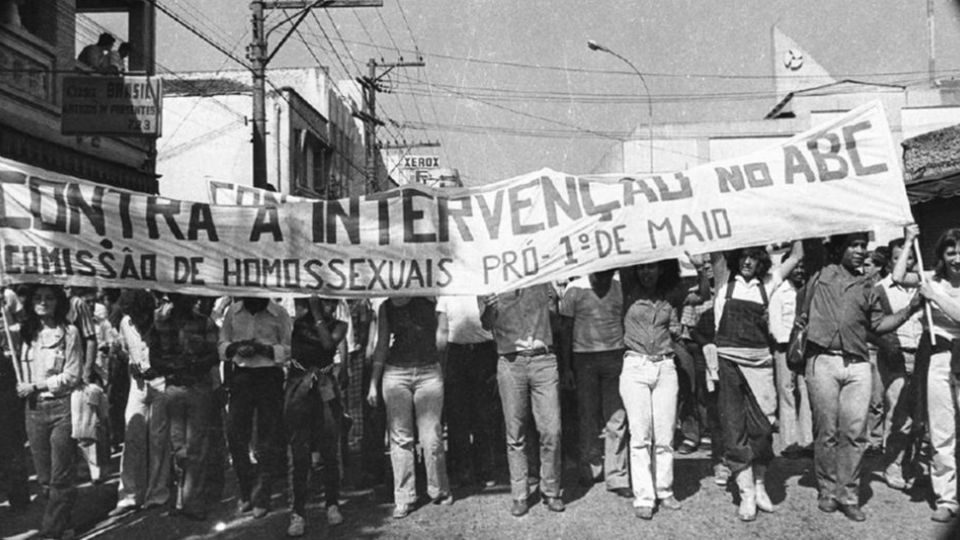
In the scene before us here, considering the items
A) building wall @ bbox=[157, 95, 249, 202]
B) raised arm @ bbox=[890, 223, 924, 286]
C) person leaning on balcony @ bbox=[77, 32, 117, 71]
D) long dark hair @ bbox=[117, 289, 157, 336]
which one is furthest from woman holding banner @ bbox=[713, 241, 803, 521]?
building wall @ bbox=[157, 95, 249, 202]

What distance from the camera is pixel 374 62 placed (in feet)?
99.6

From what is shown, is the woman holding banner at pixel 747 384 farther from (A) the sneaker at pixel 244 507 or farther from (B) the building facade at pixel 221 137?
(B) the building facade at pixel 221 137

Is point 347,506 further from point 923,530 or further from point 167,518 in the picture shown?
point 923,530

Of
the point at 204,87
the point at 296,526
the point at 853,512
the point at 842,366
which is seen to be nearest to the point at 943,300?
the point at 842,366

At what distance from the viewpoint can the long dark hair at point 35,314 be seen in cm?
596

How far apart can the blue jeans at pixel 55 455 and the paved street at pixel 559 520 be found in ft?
0.96

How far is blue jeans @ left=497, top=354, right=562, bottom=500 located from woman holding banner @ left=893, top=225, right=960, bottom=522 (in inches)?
105

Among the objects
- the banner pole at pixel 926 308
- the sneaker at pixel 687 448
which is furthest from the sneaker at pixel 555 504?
the banner pole at pixel 926 308

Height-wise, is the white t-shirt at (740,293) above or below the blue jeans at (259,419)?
above

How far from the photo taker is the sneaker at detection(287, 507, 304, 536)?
5.63 meters

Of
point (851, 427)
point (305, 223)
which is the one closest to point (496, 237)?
point (305, 223)

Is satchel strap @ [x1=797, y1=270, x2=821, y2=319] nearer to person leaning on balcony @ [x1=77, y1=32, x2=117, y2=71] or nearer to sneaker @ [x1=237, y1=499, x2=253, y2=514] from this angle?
sneaker @ [x1=237, y1=499, x2=253, y2=514]

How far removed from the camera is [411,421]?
6113mm

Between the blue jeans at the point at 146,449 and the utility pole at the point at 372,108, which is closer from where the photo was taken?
the blue jeans at the point at 146,449
